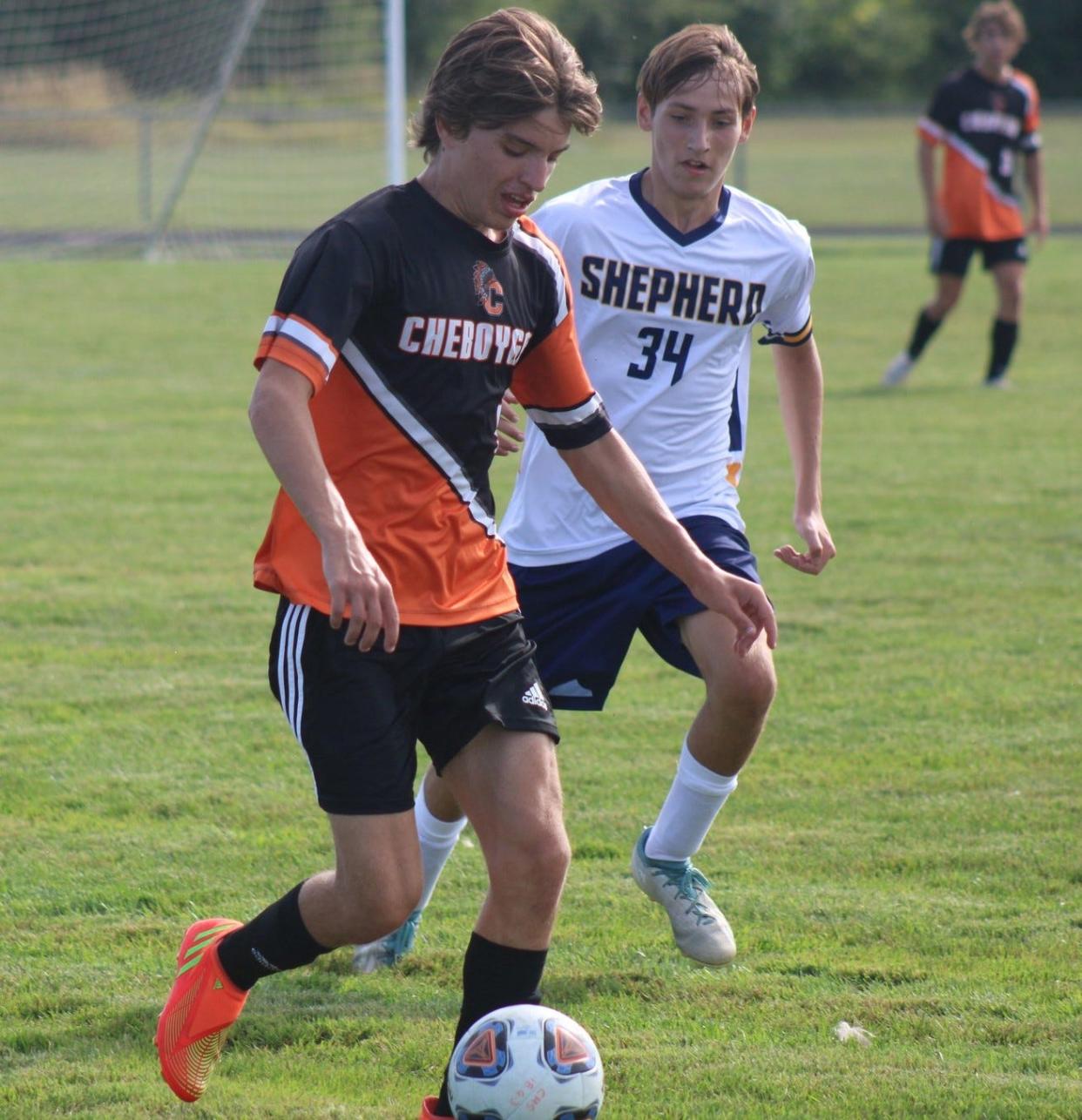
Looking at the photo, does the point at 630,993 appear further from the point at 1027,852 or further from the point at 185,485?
the point at 185,485

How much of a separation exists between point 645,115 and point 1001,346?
896 centimetres

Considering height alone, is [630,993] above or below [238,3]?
above

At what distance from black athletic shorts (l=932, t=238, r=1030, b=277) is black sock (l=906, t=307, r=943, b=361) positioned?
1.13 feet

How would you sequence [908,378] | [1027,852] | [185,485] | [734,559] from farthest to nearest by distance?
[908,378], [185,485], [1027,852], [734,559]

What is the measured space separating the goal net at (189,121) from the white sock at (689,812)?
13.3m

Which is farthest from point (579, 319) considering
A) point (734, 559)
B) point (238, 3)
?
point (238, 3)

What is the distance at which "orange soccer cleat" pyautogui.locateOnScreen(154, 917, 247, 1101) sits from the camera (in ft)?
10.7

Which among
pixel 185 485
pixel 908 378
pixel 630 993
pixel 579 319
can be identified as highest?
pixel 579 319

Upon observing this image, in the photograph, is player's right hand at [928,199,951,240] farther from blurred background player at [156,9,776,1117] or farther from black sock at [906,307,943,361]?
blurred background player at [156,9,776,1117]

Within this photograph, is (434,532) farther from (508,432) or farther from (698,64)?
(698,64)

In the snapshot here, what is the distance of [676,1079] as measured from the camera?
11.1 feet

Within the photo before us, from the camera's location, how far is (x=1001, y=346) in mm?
12758

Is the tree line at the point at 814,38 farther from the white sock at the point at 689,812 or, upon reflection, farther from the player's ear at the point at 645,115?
the white sock at the point at 689,812

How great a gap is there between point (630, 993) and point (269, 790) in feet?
5.20
